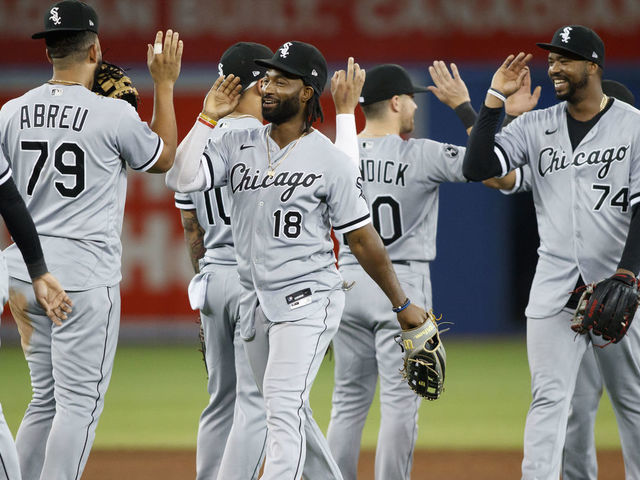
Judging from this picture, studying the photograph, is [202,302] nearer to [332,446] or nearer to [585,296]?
[332,446]

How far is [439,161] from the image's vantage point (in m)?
5.31

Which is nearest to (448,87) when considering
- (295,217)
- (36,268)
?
(295,217)

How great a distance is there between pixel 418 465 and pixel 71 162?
10.5 feet

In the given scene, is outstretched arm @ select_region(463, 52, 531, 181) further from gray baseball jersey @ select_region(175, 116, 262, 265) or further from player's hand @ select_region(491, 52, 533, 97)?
gray baseball jersey @ select_region(175, 116, 262, 265)

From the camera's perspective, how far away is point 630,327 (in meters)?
4.54

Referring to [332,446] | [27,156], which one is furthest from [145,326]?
[27,156]

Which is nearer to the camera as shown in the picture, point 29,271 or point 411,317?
point 29,271

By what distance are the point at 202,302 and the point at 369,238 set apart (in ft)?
3.71

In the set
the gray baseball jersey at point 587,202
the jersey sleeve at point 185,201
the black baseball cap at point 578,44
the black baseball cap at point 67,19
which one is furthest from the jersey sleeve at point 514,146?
the black baseball cap at point 67,19

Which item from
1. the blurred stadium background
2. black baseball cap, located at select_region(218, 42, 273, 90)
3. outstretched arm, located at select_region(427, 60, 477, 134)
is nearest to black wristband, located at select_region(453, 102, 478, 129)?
outstretched arm, located at select_region(427, 60, 477, 134)

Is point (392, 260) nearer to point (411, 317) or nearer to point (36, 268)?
point (411, 317)

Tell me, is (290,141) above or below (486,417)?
above

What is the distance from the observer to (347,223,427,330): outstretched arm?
13.7ft

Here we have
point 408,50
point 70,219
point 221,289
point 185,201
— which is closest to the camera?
point 70,219
